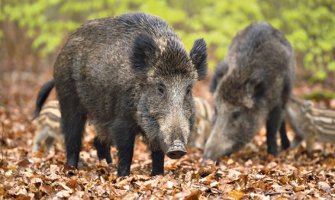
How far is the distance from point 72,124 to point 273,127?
3.60 metres

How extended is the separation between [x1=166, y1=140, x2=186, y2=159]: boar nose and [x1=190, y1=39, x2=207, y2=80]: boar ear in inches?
50.4

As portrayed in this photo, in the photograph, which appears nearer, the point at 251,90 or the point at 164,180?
the point at 164,180

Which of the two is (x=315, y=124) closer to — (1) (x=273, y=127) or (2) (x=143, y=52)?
(1) (x=273, y=127)

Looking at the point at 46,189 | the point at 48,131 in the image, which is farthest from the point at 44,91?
the point at 46,189

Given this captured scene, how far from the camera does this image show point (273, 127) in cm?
942

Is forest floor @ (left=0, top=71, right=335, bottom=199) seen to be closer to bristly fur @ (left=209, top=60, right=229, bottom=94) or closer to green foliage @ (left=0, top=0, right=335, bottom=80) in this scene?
bristly fur @ (left=209, top=60, right=229, bottom=94)

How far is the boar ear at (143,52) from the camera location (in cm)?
600

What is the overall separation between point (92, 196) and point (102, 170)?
6.32 ft

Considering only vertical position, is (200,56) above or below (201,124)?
above

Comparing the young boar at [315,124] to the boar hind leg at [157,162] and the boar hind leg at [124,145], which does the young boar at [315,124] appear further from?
the boar hind leg at [124,145]

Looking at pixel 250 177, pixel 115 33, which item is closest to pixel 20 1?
pixel 115 33

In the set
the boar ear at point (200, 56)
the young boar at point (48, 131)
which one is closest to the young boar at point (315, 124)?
the boar ear at point (200, 56)

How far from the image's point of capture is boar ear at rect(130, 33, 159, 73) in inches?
236

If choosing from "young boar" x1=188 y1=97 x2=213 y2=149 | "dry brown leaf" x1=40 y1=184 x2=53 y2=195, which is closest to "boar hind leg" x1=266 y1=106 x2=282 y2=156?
"young boar" x1=188 y1=97 x2=213 y2=149
